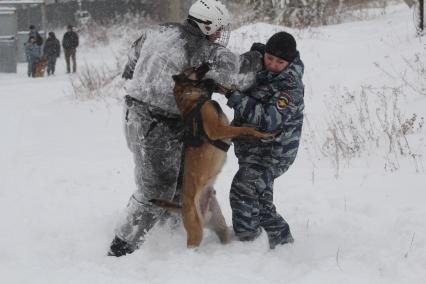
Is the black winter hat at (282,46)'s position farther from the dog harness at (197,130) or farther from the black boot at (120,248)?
the black boot at (120,248)

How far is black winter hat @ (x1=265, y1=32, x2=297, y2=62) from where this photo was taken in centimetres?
351

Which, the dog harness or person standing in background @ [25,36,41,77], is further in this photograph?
person standing in background @ [25,36,41,77]

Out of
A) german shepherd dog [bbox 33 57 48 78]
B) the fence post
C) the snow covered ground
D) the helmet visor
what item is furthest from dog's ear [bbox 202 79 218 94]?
german shepherd dog [bbox 33 57 48 78]

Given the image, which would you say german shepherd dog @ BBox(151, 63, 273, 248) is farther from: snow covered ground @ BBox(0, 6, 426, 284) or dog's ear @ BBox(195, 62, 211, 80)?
snow covered ground @ BBox(0, 6, 426, 284)

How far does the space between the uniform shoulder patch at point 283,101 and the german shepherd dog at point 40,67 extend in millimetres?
14432

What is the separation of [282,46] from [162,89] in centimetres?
A: 77

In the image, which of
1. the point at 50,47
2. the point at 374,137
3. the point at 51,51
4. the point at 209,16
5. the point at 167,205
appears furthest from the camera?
the point at 51,51

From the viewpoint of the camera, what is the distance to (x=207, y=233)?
14.0ft

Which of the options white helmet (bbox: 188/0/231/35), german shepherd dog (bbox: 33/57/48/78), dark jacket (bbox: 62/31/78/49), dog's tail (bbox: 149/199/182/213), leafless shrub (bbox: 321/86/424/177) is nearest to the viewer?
white helmet (bbox: 188/0/231/35)

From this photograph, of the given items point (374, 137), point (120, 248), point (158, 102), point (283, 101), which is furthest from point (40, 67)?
point (283, 101)

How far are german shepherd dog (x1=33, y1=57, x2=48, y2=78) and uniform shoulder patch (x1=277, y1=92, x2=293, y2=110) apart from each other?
47.3ft

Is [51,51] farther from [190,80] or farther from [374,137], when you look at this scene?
[190,80]

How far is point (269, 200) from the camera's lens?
396 centimetres

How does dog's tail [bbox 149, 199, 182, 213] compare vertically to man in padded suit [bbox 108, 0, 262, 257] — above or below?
below
